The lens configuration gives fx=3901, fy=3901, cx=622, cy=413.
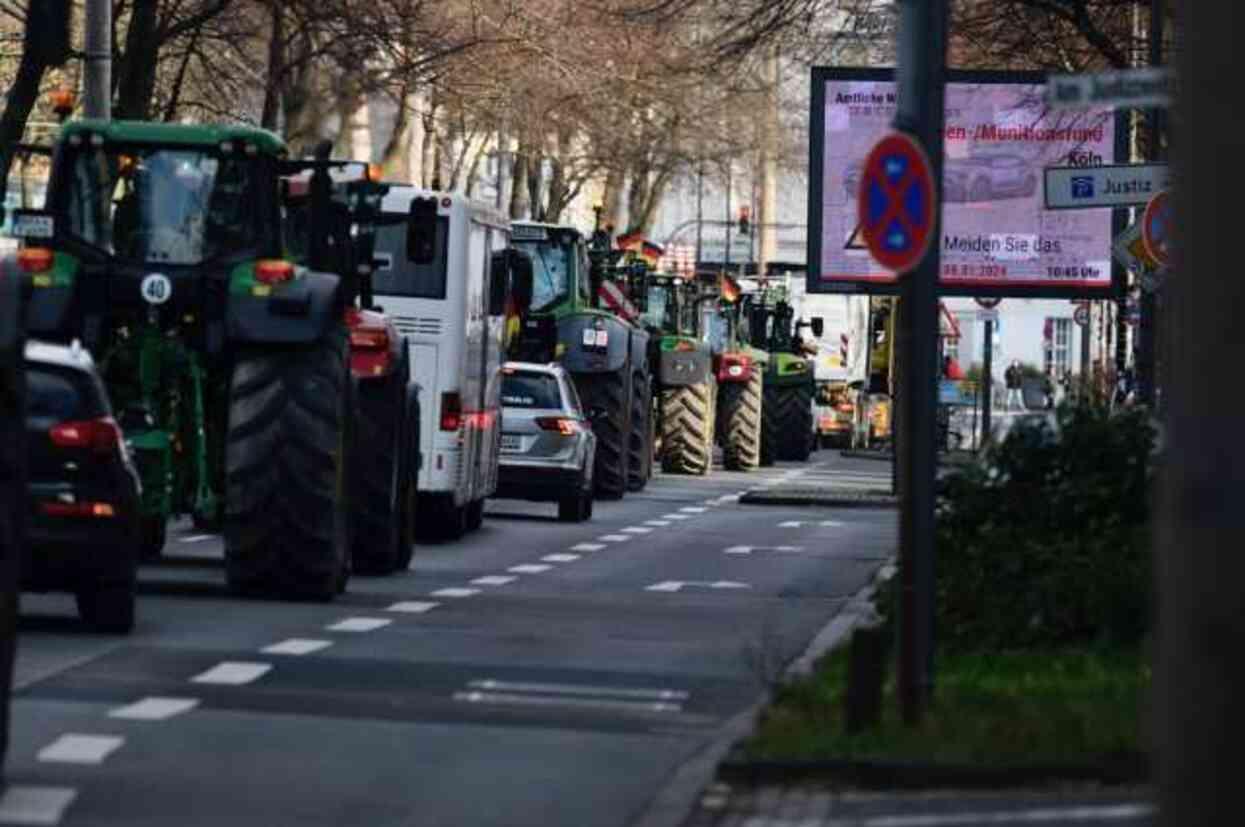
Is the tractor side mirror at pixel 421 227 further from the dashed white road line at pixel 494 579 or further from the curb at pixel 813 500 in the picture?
the curb at pixel 813 500

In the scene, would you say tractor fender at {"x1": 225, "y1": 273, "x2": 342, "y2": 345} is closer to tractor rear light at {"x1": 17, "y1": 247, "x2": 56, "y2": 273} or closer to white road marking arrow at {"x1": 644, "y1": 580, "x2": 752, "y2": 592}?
tractor rear light at {"x1": 17, "y1": 247, "x2": 56, "y2": 273}

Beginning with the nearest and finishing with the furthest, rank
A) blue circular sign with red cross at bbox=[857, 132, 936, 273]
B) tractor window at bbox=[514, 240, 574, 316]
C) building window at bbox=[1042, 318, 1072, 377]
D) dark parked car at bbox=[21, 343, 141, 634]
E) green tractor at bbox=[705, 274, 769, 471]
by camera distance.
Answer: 1. blue circular sign with red cross at bbox=[857, 132, 936, 273]
2. dark parked car at bbox=[21, 343, 141, 634]
3. tractor window at bbox=[514, 240, 574, 316]
4. green tractor at bbox=[705, 274, 769, 471]
5. building window at bbox=[1042, 318, 1072, 377]

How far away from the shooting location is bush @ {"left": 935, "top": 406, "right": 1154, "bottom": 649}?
1761 centimetres

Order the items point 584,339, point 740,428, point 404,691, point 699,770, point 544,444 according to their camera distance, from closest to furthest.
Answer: point 699,770 < point 404,691 < point 544,444 < point 584,339 < point 740,428

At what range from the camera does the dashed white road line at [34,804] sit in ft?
38.4

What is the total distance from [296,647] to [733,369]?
37.1 m

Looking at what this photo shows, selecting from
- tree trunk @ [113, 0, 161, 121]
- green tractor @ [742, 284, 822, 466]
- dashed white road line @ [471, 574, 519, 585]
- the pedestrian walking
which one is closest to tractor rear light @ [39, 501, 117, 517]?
dashed white road line @ [471, 574, 519, 585]

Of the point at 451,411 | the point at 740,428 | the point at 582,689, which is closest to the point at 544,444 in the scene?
the point at 451,411

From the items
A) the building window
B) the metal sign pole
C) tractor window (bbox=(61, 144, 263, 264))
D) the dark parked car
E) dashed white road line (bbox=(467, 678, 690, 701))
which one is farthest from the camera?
the building window

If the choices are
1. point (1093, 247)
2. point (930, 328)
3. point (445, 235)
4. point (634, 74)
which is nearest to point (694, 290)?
point (634, 74)

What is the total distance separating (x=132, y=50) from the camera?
37812 millimetres

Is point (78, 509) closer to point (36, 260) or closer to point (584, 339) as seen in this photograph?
point (36, 260)

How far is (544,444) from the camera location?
35.9 meters

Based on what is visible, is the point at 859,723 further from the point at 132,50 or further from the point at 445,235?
the point at 132,50
